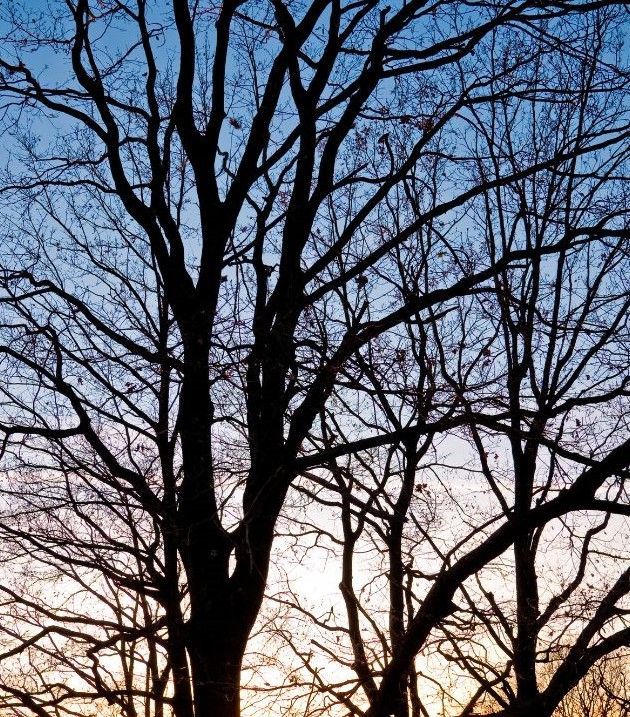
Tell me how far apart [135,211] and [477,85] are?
3131 mm

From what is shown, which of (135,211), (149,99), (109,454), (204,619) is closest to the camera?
(204,619)

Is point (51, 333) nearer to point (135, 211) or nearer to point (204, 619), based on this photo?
point (135, 211)

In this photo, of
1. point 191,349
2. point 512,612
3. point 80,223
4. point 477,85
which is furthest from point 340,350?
point 80,223

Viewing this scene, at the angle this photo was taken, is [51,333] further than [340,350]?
Yes

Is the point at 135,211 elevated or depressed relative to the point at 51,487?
elevated

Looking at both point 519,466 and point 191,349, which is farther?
point 519,466

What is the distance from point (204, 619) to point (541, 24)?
19.5ft

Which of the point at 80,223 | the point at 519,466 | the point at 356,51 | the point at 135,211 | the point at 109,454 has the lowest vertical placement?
the point at 109,454

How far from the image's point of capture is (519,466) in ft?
27.1

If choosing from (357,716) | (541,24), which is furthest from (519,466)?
(541,24)

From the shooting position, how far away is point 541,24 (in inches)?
271

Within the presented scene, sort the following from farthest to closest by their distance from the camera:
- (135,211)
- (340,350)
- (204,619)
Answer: (135,211)
(204,619)
(340,350)

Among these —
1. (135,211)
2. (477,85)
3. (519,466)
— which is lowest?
(519,466)

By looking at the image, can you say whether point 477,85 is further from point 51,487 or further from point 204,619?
point 51,487
